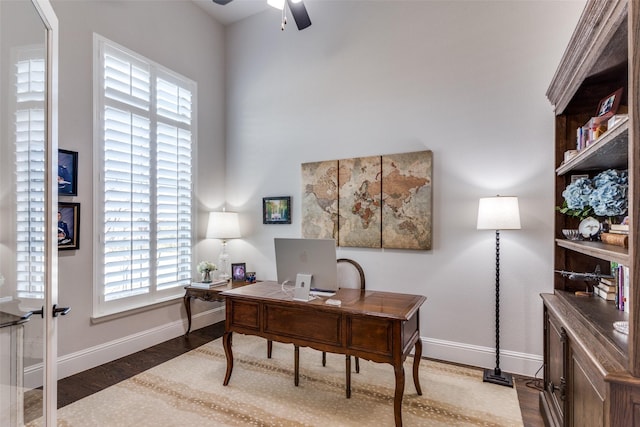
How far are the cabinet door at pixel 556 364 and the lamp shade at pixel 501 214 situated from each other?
0.71m

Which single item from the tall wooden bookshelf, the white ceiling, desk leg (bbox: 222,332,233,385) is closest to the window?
the white ceiling

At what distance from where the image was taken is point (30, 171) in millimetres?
1584

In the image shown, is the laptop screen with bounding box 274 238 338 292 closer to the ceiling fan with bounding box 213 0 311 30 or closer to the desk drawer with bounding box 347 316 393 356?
the desk drawer with bounding box 347 316 393 356

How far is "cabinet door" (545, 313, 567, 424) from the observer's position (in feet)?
5.68

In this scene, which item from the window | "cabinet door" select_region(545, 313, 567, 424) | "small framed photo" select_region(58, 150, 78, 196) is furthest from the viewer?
the window

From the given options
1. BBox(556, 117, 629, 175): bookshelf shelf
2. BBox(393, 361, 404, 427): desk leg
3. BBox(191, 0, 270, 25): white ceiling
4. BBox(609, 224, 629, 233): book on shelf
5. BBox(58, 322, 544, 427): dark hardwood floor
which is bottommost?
BBox(58, 322, 544, 427): dark hardwood floor

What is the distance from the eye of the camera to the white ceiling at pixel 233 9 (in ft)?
13.3

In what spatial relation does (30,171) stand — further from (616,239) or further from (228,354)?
(616,239)

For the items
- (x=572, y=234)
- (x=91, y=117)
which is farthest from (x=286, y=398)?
(x=91, y=117)

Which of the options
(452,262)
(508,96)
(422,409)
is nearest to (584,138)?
(508,96)

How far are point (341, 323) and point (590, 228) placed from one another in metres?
1.62

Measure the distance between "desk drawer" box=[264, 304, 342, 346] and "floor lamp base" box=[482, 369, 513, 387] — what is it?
149 centimetres

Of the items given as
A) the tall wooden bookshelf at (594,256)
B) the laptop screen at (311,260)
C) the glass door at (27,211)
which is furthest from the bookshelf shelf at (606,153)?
the glass door at (27,211)

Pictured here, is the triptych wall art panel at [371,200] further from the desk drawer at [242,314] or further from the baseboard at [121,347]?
the baseboard at [121,347]
